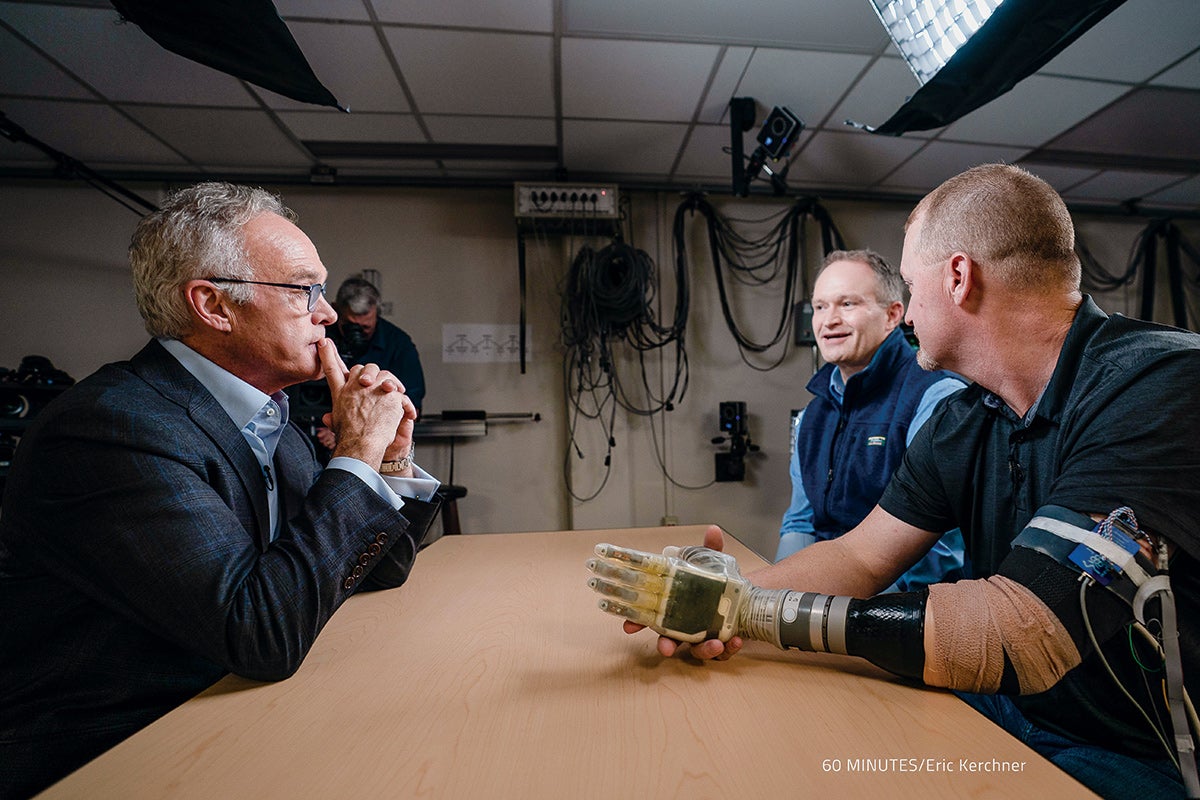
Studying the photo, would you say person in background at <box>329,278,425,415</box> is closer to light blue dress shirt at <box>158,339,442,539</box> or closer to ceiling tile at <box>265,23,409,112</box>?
ceiling tile at <box>265,23,409,112</box>

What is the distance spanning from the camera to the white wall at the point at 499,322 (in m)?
3.49

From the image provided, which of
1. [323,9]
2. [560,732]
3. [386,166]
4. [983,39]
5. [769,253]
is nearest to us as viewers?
[560,732]

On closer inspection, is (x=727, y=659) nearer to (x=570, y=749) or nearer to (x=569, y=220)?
(x=570, y=749)

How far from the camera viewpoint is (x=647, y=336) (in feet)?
12.6

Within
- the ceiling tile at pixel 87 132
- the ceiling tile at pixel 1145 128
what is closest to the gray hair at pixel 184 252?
the ceiling tile at pixel 87 132

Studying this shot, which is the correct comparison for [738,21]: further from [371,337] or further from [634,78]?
[371,337]

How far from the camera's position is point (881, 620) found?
2.37 ft

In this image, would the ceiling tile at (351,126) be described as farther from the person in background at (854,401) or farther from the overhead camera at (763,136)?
the person in background at (854,401)

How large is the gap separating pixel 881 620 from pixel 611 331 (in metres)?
3.12

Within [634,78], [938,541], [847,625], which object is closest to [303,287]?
[847,625]

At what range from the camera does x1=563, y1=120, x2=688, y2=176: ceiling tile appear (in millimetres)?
2977

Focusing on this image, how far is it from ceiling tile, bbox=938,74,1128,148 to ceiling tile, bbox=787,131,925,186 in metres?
0.28

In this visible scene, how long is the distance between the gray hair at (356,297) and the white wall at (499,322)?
0.57 metres

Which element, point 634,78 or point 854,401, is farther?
point 634,78
